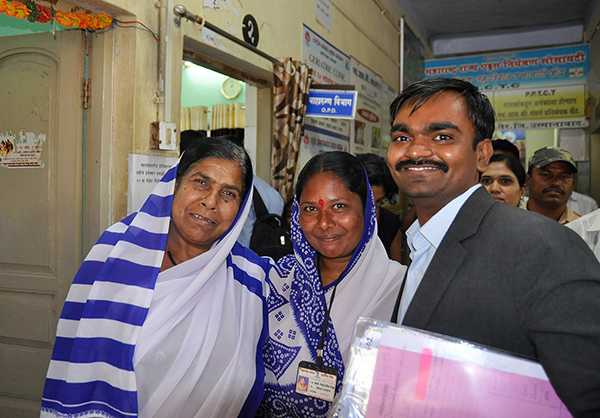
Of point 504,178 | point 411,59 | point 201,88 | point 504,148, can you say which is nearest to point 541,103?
point 411,59

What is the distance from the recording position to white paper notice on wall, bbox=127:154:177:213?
7.69 ft

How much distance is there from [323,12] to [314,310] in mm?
3431

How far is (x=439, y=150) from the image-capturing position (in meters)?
1.11

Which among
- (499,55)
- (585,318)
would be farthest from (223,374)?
(499,55)

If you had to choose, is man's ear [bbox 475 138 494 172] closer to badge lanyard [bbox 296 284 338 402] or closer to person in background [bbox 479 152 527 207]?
badge lanyard [bbox 296 284 338 402]

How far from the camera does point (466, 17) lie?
700 cm

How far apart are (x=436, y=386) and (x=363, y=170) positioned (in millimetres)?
1013

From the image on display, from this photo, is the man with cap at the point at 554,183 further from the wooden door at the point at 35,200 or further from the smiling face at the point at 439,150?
the wooden door at the point at 35,200

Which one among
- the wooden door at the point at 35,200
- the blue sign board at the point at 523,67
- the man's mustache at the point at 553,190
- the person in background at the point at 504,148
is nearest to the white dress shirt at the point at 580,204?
the man's mustache at the point at 553,190

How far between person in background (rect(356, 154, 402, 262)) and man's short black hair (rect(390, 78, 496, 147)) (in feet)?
4.70

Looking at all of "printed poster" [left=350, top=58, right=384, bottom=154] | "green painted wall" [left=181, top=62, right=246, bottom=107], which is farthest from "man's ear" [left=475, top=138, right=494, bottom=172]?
"green painted wall" [left=181, top=62, right=246, bottom=107]

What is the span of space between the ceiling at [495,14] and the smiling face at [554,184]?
4.19 m

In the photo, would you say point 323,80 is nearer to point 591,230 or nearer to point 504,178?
point 504,178

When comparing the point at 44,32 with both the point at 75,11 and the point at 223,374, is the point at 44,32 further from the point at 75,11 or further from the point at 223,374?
the point at 223,374
